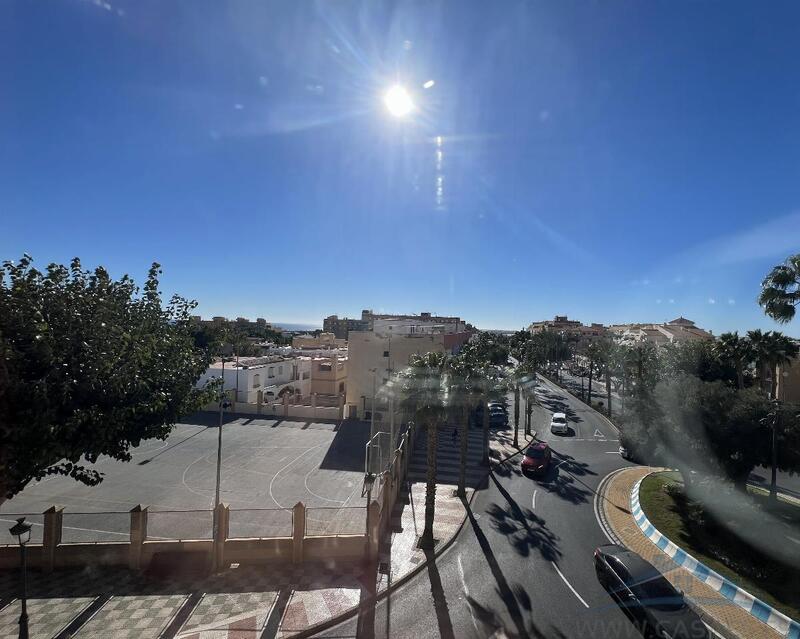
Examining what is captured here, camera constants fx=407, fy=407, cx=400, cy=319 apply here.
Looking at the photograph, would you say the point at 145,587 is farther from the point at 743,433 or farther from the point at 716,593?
the point at 743,433

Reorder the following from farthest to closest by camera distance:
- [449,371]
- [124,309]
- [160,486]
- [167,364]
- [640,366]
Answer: [640,366] < [160,486] < [449,371] < [167,364] < [124,309]

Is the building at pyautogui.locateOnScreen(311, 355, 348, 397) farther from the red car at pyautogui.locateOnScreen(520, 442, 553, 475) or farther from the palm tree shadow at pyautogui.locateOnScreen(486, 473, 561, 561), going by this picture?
the palm tree shadow at pyautogui.locateOnScreen(486, 473, 561, 561)

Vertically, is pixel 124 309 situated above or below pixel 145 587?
above

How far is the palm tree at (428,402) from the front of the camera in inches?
610

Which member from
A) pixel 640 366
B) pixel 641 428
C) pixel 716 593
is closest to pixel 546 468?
pixel 641 428

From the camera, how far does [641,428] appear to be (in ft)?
73.6

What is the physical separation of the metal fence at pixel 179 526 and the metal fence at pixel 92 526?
2.87ft

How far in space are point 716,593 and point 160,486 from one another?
78.8ft

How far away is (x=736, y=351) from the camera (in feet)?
85.7

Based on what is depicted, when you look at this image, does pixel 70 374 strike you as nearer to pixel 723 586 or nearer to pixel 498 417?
pixel 723 586

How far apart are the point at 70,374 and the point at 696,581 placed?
753 inches

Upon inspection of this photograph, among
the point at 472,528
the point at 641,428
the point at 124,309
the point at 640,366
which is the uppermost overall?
the point at 124,309

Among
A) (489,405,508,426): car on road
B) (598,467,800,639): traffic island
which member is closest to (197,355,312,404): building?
(489,405,508,426): car on road

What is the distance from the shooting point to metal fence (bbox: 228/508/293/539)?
622 inches
